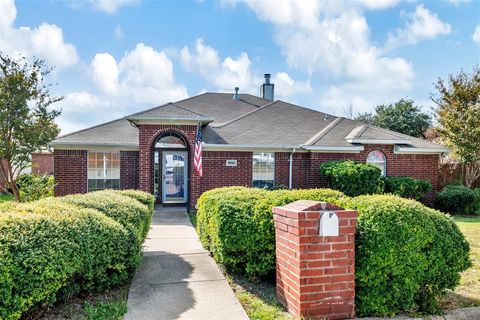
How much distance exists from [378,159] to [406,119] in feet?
54.6

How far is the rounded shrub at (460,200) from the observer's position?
547 inches

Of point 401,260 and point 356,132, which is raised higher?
point 356,132

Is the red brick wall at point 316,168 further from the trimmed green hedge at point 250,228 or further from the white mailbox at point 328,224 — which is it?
the white mailbox at point 328,224

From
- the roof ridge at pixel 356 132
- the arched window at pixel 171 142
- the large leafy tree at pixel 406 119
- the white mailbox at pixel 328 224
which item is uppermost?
the large leafy tree at pixel 406 119

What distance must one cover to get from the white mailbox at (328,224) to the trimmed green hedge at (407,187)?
37.6 feet

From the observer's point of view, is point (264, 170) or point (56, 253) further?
point (264, 170)

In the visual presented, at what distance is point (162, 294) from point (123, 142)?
10168 millimetres

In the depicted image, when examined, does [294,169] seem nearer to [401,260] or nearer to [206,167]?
[206,167]

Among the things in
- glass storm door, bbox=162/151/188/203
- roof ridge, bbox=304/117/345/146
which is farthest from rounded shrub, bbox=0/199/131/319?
roof ridge, bbox=304/117/345/146

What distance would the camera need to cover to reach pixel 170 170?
1439 cm

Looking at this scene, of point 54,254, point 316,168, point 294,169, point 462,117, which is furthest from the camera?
point 462,117

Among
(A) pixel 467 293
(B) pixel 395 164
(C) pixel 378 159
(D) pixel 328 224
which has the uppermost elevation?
(C) pixel 378 159

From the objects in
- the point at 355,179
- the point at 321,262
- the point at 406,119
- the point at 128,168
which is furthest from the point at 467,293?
the point at 406,119

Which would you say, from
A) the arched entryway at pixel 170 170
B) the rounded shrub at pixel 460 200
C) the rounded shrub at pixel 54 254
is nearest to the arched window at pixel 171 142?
the arched entryway at pixel 170 170
